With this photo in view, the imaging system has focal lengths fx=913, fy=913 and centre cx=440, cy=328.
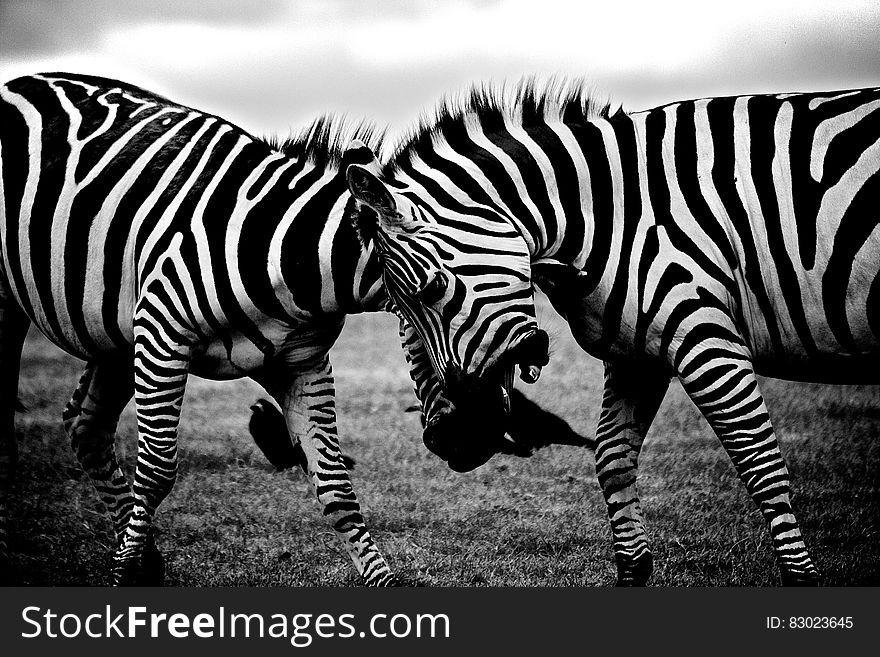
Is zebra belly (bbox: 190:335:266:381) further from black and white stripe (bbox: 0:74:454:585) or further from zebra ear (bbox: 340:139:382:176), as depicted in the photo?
zebra ear (bbox: 340:139:382:176)

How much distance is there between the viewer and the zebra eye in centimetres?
361

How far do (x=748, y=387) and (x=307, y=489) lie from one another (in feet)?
11.1

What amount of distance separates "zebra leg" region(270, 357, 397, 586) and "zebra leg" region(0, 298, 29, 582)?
5.33 feet

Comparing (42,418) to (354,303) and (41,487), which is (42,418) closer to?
(41,487)

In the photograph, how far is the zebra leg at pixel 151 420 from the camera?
406 cm

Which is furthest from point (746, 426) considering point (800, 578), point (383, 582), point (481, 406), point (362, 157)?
point (362, 157)

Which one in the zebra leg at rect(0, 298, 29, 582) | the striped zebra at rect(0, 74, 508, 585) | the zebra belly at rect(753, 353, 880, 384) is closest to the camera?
the zebra belly at rect(753, 353, 880, 384)

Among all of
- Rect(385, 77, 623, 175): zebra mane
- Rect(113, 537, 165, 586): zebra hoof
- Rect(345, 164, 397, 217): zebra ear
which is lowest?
Rect(113, 537, 165, 586): zebra hoof

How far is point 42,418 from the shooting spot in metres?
7.34

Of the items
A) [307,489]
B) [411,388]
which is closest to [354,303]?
[307,489]

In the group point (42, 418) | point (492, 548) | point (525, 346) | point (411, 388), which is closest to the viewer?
point (525, 346)

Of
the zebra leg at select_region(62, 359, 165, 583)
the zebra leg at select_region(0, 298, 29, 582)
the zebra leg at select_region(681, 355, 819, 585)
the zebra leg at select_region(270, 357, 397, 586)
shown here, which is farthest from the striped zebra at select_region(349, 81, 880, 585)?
the zebra leg at select_region(0, 298, 29, 582)

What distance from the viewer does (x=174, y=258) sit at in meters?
4.09

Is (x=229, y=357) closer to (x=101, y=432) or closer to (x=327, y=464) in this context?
(x=327, y=464)
